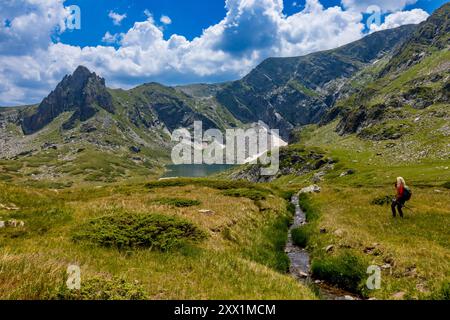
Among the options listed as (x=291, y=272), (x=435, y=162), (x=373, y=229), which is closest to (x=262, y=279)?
(x=291, y=272)

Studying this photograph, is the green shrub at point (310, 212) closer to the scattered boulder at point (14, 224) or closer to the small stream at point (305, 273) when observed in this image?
the small stream at point (305, 273)

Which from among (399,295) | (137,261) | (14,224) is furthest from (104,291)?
(14,224)

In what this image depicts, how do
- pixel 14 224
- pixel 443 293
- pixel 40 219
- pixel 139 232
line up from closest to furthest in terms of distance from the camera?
pixel 443 293
pixel 139 232
pixel 14 224
pixel 40 219

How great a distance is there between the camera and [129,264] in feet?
39.3

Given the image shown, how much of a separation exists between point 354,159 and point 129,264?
185420mm

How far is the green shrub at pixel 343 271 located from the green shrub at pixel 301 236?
6.34m

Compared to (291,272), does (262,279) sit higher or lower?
higher

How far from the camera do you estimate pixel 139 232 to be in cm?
1625

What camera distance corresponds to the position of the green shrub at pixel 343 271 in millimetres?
15544

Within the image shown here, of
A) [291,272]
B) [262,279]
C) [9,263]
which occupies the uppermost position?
[9,263]

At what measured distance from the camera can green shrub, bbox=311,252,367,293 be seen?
15.5 m

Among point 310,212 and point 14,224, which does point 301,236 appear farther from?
point 14,224

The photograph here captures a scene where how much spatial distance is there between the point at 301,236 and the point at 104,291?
63.0ft
